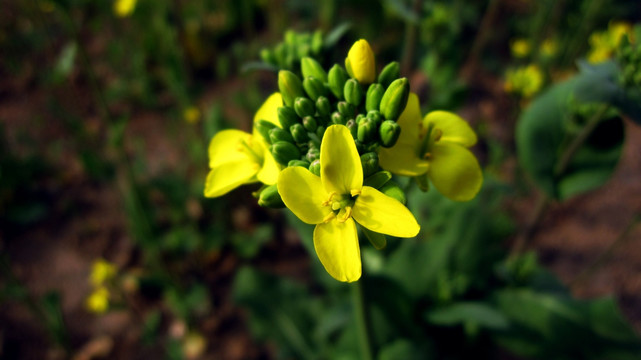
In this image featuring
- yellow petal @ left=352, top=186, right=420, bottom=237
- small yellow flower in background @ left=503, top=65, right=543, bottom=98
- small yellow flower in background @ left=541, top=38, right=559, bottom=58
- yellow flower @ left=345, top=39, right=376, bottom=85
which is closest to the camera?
yellow petal @ left=352, top=186, right=420, bottom=237

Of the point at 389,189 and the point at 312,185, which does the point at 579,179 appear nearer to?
→ the point at 389,189

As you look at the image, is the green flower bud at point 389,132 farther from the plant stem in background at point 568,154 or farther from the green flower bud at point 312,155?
the plant stem in background at point 568,154

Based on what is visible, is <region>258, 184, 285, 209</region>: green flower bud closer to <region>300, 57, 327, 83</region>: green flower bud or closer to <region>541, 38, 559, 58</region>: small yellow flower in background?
<region>300, 57, 327, 83</region>: green flower bud

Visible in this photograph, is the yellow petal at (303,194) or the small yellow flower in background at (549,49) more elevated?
the yellow petal at (303,194)

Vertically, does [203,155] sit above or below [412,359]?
above

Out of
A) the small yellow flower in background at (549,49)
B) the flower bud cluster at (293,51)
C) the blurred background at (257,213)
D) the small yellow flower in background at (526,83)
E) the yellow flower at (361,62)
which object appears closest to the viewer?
the yellow flower at (361,62)

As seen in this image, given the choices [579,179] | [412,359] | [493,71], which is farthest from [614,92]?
[493,71]

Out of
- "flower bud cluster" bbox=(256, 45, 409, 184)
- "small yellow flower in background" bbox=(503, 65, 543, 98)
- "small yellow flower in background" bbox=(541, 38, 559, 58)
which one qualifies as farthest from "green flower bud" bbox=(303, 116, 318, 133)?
"small yellow flower in background" bbox=(541, 38, 559, 58)

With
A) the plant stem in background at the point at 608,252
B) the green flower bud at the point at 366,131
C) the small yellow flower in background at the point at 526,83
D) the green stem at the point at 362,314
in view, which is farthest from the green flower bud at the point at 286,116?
the small yellow flower in background at the point at 526,83
